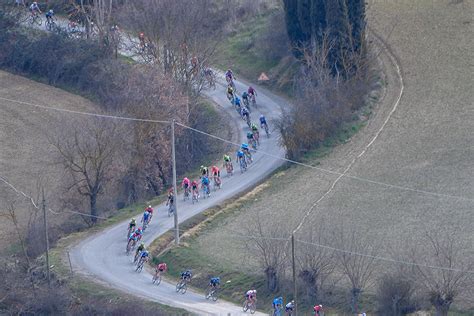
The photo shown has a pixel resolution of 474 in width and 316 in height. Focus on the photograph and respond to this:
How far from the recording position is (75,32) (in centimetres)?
8775

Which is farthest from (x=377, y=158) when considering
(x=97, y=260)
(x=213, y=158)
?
(x=97, y=260)

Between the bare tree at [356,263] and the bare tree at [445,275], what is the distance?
164 cm

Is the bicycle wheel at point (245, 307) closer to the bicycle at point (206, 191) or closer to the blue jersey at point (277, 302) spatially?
the blue jersey at point (277, 302)

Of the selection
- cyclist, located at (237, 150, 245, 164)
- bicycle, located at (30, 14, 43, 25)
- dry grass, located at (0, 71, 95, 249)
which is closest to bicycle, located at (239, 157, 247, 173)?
cyclist, located at (237, 150, 245, 164)

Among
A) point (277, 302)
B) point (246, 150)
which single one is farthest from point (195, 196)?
point (277, 302)

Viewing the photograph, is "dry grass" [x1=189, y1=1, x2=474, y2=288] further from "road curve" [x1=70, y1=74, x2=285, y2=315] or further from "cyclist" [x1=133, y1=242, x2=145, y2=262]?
"cyclist" [x1=133, y1=242, x2=145, y2=262]

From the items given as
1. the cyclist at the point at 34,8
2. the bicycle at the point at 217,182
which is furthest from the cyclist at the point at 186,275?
the cyclist at the point at 34,8

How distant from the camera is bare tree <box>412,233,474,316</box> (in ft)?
157

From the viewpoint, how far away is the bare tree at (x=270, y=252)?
2084 inches

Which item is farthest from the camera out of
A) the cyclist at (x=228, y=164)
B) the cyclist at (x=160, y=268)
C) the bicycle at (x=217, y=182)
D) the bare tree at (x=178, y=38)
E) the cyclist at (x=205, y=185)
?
the bare tree at (x=178, y=38)

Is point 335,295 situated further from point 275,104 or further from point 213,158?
point 275,104

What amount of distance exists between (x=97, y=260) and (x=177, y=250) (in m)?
3.26

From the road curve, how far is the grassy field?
141 centimetres

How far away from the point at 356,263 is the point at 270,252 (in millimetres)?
4062
